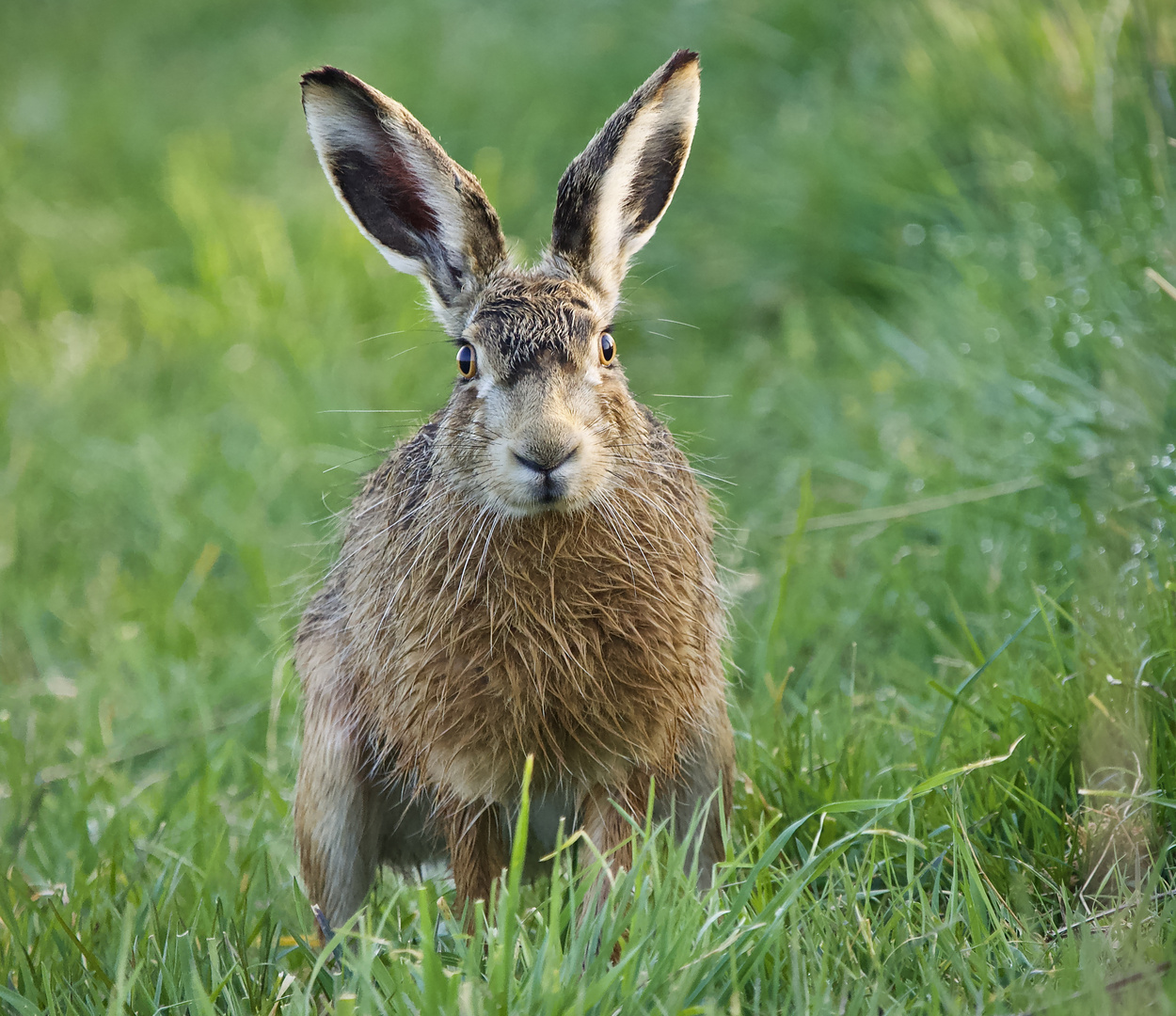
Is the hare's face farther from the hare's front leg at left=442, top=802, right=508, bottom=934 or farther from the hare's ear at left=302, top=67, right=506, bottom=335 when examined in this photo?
the hare's front leg at left=442, top=802, right=508, bottom=934

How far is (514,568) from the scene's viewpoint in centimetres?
270

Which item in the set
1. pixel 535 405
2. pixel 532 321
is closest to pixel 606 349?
pixel 532 321

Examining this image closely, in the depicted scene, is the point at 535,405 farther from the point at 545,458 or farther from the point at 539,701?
the point at 539,701

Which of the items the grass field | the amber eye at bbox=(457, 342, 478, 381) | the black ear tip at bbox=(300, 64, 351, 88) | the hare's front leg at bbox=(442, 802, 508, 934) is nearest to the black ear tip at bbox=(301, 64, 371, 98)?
the black ear tip at bbox=(300, 64, 351, 88)

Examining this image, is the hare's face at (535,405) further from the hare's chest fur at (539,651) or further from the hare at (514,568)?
the hare's chest fur at (539,651)

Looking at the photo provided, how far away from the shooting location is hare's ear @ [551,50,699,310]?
286 cm

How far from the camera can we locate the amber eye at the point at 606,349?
2836 mm

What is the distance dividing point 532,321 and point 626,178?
0.46 meters

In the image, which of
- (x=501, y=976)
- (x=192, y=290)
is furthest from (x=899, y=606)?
(x=192, y=290)

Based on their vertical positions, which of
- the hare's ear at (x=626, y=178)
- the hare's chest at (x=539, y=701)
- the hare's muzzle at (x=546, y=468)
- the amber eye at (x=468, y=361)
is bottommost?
the hare's chest at (x=539, y=701)

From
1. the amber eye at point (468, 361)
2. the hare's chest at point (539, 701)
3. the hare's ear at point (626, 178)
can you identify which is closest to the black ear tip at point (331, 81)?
the hare's ear at point (626, 178)

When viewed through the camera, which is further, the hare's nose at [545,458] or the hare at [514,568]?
the hare at [514,568]

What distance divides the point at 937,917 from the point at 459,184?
1746mm

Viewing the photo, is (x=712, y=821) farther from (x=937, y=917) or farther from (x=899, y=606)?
(x=899, y=606)
